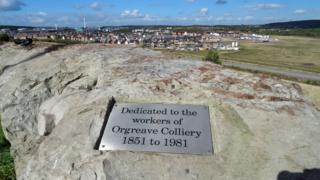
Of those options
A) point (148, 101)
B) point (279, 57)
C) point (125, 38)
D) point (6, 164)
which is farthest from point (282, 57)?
point (148, 101)

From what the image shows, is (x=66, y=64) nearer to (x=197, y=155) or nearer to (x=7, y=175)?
(x=7, y=175)

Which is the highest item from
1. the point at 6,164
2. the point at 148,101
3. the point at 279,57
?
the point at 148,101

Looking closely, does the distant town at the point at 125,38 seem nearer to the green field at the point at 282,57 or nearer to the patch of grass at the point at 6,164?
the patch of grass at the point at 6,164

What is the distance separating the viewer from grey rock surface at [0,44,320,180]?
3893mm

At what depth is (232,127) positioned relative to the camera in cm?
431

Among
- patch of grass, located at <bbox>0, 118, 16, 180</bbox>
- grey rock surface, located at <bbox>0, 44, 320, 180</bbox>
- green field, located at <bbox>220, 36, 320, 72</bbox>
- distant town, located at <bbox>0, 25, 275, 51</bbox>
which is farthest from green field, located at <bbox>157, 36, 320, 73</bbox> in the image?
grey rock surface, located at <bbox>0, 44, 320, 180</bbox>

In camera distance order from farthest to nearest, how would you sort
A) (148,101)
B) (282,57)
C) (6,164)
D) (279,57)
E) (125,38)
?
(279,57), (282,57), (125,38), (6,164), (148,101)

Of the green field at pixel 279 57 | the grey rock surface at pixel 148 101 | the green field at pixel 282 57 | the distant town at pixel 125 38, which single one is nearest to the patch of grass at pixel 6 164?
the grey rock surface at pixel 148 101

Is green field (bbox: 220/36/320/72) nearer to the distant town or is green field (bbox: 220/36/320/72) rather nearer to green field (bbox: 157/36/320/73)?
green field (bbox: 157/36/320/73)

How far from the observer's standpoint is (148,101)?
15.4 ft

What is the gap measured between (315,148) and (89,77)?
10.6 ft

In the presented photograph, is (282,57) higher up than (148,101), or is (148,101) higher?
(148,101)

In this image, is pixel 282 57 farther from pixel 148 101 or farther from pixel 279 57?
pixel 148 101

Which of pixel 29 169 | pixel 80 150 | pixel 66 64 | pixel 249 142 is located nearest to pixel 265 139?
pixel 249 142
